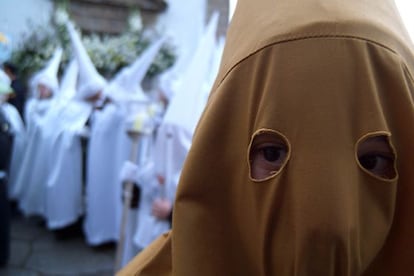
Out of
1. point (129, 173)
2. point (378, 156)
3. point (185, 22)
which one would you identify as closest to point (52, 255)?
point (129, 173)

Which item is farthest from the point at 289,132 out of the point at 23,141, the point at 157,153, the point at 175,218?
the point at 23,141

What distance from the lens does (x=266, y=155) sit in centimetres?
80

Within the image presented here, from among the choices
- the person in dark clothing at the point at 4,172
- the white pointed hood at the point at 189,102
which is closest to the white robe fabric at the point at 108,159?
the person in dark clothing at the point at 4,172

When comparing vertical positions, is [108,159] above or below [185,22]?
below

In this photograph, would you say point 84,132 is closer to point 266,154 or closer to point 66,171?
point 66,171

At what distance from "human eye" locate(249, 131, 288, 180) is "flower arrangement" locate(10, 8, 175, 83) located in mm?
5516

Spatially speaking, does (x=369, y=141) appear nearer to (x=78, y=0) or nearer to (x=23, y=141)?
(x=23, y=141)

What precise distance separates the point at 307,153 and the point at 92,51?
5914 mm

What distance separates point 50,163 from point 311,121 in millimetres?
4480

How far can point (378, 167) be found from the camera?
780 mm

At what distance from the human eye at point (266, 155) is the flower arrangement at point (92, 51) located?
552cm

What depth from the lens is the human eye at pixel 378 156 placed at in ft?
2.49

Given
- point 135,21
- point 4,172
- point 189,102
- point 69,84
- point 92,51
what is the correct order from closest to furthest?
point 189,102 < point 4,172 < point 69,84 < point 92,51 < point 135,21

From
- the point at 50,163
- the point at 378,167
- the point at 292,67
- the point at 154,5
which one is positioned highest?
the point at 154,5
